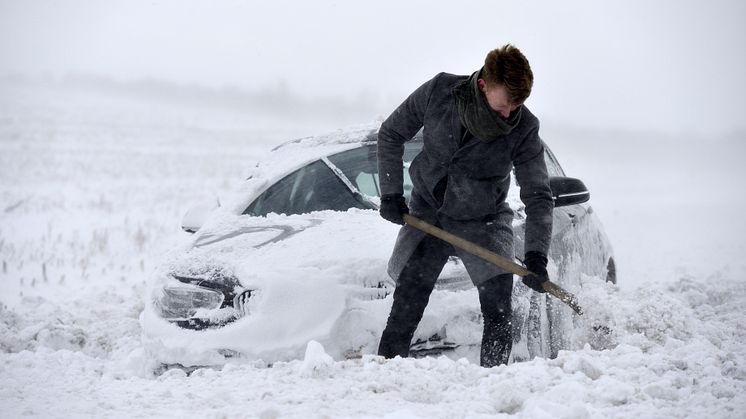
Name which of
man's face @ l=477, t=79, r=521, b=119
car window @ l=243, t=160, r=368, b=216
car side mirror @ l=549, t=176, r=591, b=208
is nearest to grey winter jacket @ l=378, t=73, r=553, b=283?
man's face @ l=477, t=79, r=521, b=119

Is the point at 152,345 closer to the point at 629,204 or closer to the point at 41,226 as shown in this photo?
the point at 41,226

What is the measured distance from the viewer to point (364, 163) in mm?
3959

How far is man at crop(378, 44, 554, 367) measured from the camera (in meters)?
2.99

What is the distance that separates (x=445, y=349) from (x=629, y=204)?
1506 cm

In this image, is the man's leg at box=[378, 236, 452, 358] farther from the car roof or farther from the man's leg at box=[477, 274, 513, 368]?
the car roof


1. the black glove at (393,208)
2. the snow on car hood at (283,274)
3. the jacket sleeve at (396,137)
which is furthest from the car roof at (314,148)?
the black glove at (393,208)

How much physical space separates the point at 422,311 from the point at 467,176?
654mm

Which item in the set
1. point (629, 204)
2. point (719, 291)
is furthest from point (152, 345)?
point (629, 204)

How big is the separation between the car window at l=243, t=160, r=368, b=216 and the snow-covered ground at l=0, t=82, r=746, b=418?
0.49m

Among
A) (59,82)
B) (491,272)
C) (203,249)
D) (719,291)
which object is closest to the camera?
(491,272)

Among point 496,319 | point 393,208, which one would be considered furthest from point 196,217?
point 496,319

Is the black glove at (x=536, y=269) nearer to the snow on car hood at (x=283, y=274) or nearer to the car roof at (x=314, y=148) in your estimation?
the snow on car hood at (x=283, y=274)

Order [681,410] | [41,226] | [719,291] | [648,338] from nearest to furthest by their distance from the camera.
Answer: [681,410], [648,338], [719,291], [41,226]

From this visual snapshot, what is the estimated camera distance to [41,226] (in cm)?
970
